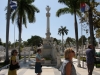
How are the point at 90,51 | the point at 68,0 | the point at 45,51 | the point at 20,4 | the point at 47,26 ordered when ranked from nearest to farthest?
the point at 90,51
the point at 45,51
the point at 47,26
the point at 68,0
the point at 20,4

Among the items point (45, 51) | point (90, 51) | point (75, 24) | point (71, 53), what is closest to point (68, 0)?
point (75, 24)

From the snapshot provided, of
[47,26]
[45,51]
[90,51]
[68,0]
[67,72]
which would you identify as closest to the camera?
[67,72]

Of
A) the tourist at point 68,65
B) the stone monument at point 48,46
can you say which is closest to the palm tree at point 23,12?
the stone monument at point 48,46

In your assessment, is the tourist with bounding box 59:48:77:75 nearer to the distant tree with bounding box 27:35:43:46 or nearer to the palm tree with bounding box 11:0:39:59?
the palm tree with bounding box 11:0:39:59

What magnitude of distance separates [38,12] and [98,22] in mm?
12524

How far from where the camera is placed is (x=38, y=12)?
95.8 ft

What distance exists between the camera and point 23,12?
27.4 m

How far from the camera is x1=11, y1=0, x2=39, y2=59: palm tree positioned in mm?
27000

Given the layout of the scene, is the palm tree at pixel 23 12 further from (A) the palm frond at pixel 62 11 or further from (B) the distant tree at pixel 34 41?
(B) the distant tree at pixel 34 41

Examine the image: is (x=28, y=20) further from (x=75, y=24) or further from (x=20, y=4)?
(x=75, y=24)

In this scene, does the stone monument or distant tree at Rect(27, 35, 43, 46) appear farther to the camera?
distant tree at Rect(27, 35, 43, 46)

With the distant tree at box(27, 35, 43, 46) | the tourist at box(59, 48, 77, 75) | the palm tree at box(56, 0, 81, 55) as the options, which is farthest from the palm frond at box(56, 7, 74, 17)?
the distant tree at box(27, 35, 43, 46)

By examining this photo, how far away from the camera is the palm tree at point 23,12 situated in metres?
27.0

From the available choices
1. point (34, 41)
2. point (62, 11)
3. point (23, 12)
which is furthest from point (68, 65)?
point (34, 41)
